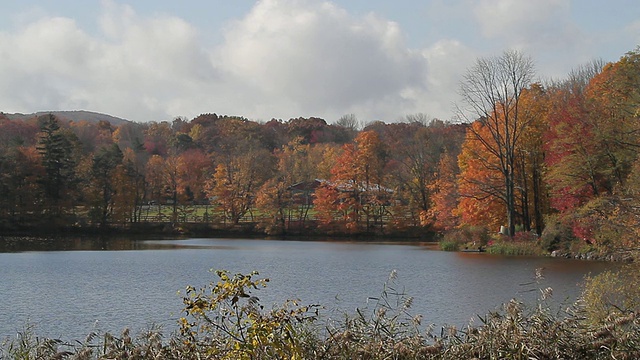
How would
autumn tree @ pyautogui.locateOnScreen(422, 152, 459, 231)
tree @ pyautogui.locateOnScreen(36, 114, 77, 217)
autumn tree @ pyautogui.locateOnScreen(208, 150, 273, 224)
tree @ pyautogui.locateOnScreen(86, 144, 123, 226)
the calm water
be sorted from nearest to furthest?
the calm water < autumn tree @ pyautogui.locateOnScreen(422, 152, 459, 231) < tree @ pyautogui.locateOnScreen(36, 114, 77, 217) < tree @ pyautogui.locateOnScreen(86, 144, 123, 226) < autumn tree @ pyautogui.locateOnScreen(208, 150, 273, 224)

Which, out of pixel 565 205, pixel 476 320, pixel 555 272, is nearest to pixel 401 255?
pixel 565 205

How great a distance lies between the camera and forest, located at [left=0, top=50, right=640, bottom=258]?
32.7 m

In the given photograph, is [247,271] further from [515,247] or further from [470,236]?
[470,236]

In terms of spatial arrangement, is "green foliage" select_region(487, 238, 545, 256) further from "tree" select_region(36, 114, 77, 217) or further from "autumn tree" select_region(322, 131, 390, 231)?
"tree" select_region(36, 114, 77, 217)

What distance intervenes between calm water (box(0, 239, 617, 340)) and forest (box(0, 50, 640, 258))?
3516mm

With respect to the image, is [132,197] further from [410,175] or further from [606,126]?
[606,126]

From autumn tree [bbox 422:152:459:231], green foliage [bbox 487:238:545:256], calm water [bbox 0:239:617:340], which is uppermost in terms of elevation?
autumn tree [bbox 422:152:459:231]

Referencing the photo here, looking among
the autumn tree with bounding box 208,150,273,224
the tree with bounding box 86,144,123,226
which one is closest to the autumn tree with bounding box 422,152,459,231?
the autumn tree with bounding box 208,150,273,224

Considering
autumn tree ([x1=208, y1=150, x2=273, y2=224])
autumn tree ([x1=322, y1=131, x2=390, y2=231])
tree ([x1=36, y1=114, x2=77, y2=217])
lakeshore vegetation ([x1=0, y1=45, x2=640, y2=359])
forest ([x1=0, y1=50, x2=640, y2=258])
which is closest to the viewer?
lakeshore vegetation ([x1=0, y1=45, x2=640, y2=359])

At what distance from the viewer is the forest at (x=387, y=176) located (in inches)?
1288

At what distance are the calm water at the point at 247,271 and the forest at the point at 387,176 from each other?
3516 mm

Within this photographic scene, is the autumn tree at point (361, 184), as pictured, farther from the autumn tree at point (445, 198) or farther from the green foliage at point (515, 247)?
the green foliage at point (515, 247)

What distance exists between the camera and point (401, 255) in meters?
34.7

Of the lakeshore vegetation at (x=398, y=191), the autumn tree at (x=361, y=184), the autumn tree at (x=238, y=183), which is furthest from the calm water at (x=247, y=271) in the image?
the autumn tree at (x=238, y=183)
